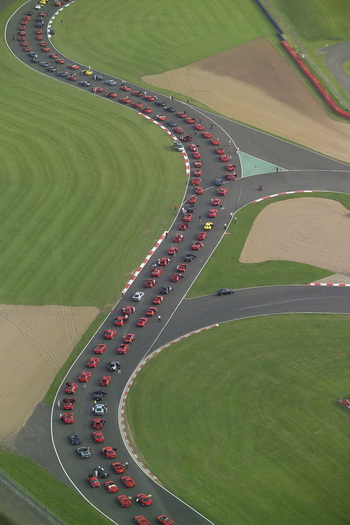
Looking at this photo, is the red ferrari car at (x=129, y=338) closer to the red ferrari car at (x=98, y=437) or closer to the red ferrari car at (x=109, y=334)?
the red ferrari car at (x=109, y=334)

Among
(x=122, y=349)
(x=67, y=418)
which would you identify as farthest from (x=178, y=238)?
(x=67, y=418)

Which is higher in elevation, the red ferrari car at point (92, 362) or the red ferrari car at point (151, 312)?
the red ferrari car at point (151, 312)

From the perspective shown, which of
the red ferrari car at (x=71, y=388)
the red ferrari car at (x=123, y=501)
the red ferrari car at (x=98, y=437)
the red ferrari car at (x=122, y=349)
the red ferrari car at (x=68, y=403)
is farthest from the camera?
the red ferrari car at (x=122, y=349)

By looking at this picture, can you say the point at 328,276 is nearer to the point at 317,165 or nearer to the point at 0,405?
the point at 317,165

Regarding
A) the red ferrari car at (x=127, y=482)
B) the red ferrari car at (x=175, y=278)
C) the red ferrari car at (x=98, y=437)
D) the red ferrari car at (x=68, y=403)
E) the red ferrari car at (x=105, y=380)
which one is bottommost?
the red ferrari car at (x=127, y=482)

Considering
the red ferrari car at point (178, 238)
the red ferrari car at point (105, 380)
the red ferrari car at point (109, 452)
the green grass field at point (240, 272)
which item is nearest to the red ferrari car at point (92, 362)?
the red ferrari car at point (105, 380)

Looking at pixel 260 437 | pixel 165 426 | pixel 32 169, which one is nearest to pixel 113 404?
pixel 165 426

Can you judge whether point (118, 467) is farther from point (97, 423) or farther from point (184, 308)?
point (184, 308)
